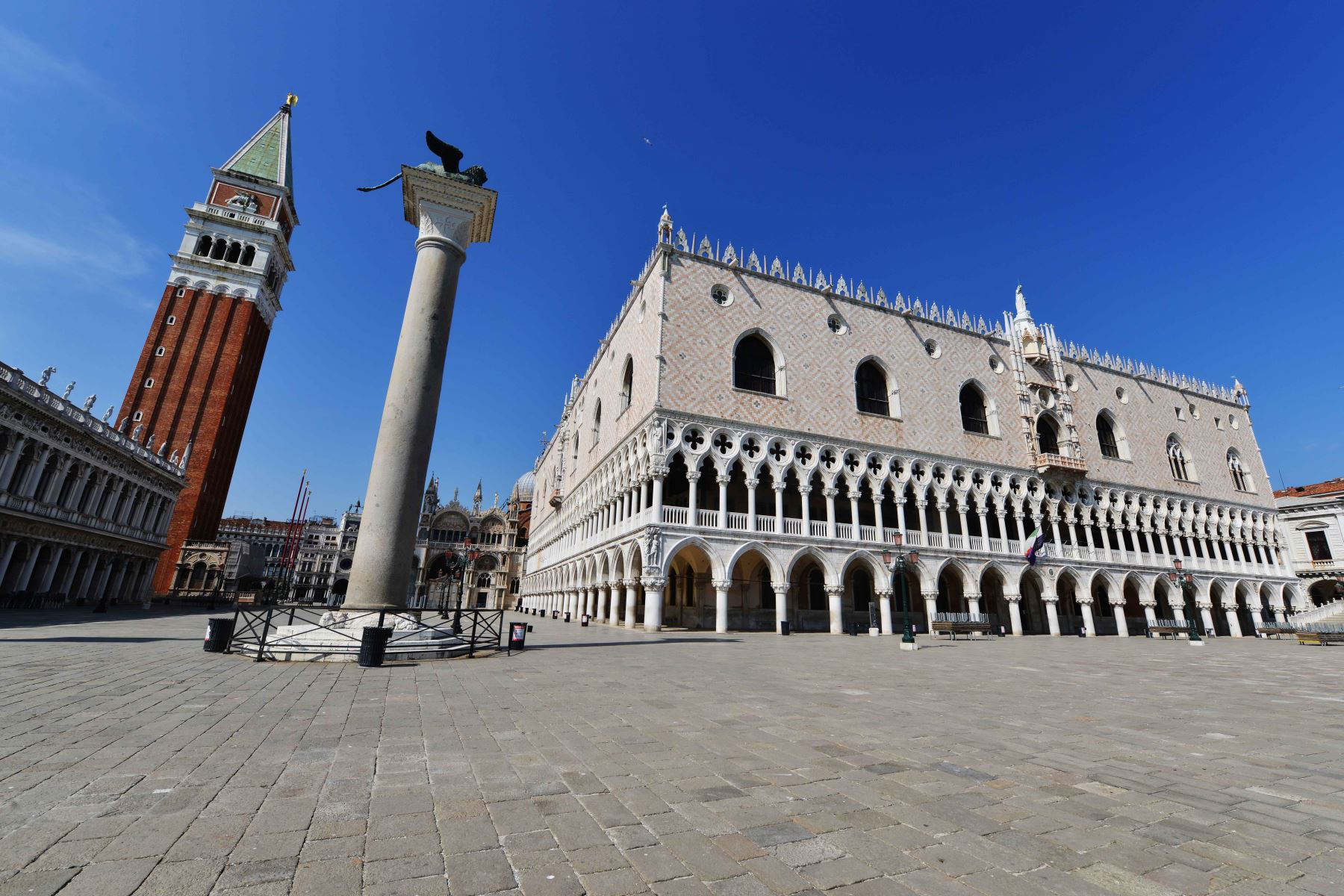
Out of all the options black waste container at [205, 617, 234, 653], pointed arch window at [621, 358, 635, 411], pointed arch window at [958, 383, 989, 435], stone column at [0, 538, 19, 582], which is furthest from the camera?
pointed arch window at [958, 383, 989, 435]

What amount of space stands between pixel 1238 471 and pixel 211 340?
79.6 metres

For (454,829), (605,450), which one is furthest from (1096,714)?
(605,450)

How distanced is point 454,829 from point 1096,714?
739 centimetres

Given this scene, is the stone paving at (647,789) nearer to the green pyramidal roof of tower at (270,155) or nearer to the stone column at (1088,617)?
the stone column at (1088,617)

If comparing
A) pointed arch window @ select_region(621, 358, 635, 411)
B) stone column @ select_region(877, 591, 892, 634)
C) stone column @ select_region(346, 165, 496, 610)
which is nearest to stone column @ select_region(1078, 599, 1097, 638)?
stone column @ select_region(877, 591, 892, 634)

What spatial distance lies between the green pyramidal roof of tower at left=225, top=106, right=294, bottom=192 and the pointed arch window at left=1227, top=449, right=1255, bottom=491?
83.1 meters

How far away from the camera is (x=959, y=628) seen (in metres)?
25.7

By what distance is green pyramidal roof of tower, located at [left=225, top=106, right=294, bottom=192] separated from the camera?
5378 cm

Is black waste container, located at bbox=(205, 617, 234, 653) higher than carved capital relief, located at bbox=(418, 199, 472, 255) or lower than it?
lower

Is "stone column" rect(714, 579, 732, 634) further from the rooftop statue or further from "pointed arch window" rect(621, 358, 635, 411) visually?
the rooftop statue

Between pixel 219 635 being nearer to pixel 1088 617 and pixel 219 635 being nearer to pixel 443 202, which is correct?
pixel 443 202

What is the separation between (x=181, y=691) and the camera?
7047 millimetres

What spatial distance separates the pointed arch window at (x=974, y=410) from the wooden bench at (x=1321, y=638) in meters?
14.8

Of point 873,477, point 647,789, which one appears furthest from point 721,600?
point 647,789
